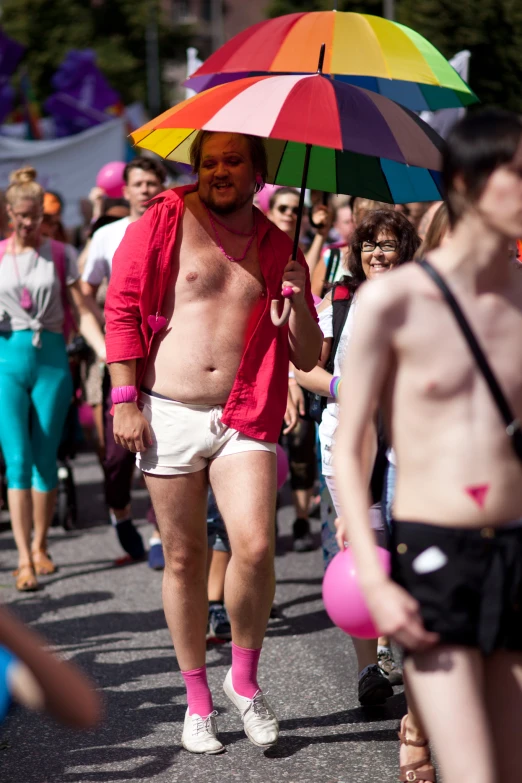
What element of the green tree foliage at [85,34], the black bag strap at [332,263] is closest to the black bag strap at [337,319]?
the black bag strap at [332,263]

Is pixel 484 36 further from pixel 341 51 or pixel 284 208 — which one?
pixel 341 51

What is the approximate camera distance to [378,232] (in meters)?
5.37

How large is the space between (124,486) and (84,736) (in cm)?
316

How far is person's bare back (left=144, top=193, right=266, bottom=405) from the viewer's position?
15.6 ft

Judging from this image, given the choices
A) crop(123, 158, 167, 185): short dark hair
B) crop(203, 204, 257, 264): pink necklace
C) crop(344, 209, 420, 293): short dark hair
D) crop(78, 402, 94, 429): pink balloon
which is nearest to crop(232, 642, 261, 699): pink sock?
crop(203, 204, 257, 264): pink necklace

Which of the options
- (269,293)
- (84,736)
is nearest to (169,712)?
(84,736)

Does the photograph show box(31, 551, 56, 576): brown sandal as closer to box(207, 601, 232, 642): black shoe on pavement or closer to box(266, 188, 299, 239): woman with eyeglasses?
box(207, 601, 232, 642): black shoe on pavement

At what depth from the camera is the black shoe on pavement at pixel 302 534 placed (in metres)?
8.76

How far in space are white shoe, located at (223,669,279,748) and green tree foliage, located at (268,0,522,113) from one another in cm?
1201

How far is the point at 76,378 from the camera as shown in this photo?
30.6ft

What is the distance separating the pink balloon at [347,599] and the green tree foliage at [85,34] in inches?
2112

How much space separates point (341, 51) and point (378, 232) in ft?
3.00

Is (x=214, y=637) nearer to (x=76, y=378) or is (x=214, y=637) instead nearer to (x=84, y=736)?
(x=84, y=736)

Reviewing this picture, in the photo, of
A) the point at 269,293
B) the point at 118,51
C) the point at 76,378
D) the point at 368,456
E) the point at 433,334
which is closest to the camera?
the point at 433,334
